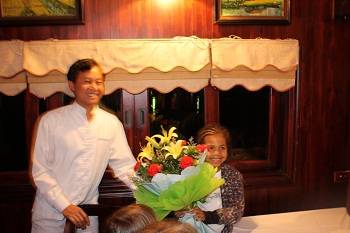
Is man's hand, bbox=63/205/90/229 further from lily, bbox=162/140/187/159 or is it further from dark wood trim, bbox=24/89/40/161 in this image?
dark wood trim, bbox=24/89/40/161

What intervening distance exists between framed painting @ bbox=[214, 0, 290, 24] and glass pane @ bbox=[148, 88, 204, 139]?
642mm

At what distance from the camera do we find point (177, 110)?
303 cm

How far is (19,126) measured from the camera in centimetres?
290

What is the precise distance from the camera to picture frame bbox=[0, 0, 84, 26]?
265 centimetres

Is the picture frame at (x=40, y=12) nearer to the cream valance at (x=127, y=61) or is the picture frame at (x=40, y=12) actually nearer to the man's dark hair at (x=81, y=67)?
the cream valance at (x=127, y=61)

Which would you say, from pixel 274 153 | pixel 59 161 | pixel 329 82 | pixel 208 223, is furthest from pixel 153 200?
pixel 329 82

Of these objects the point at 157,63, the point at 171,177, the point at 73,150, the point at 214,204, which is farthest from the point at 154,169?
the point at 157,63

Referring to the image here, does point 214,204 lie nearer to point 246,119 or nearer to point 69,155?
point 69,155

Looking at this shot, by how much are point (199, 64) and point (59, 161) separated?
4.19ft

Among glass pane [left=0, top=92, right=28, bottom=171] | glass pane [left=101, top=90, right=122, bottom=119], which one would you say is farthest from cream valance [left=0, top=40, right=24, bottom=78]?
glass pane [left=101, top=90, right=122, bottom=119]

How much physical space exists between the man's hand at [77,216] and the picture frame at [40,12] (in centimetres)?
147

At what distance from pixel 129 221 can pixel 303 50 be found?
7.78ft

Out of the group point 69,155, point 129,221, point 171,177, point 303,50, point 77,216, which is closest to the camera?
point 129,221

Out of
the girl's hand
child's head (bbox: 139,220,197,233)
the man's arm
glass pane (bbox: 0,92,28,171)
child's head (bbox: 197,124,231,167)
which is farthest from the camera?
glass pane (bbox: 0,92,28,171)
